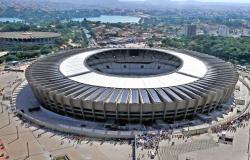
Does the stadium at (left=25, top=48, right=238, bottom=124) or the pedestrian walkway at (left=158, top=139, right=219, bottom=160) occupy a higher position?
the stadium at (left=25, top=48, right=238, bottom=124)

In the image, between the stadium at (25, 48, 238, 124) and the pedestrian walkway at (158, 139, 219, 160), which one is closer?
the pedestrian walkway at (158, 139, 219, 160)

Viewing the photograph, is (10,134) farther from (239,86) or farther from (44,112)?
(239,86)

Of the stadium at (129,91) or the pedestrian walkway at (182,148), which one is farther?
the stadium at (129,91)

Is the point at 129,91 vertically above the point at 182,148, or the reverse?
the point at 129,91

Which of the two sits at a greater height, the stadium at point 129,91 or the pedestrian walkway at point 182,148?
the stadium at point 129,91

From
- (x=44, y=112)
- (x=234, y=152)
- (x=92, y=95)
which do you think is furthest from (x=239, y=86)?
(x=44, y=112)

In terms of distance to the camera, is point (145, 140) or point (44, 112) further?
point (44, 112)

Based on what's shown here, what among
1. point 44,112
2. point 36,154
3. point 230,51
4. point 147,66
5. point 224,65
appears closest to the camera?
point 36,154

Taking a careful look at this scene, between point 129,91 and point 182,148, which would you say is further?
point 129,91
